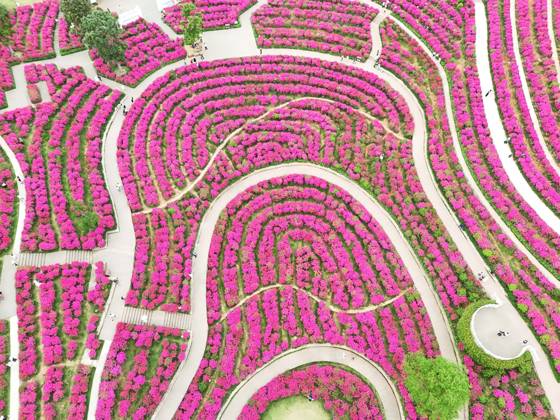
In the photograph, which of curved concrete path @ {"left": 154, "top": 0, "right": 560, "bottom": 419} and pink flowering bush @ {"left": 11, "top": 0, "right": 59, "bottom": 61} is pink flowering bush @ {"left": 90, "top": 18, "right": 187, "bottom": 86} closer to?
curved concrete path @ {"left": 154, "top": 0, "right": 560, "bottom": 419}

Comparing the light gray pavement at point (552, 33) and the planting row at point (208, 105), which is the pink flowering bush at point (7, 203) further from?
the light gray pavement at point (552, 33)

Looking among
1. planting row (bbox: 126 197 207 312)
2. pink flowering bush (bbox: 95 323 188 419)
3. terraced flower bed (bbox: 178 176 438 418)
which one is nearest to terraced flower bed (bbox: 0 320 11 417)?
pink flowering bush (bbox: 95 323 188 419)

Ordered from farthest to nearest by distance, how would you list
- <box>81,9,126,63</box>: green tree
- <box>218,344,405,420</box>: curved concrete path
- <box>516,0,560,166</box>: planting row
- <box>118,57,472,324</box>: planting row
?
<box>81,9,126,63</box>: green tree, <box>516,0,560,166</box>: planting row, <box>118,57,472,324</box>: planting row, <box>218,344,405,420</box>: curved concrete path

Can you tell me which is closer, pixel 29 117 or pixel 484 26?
pixel 29 117

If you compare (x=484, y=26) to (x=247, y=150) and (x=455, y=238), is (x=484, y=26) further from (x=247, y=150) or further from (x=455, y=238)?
(x=247, y=150)

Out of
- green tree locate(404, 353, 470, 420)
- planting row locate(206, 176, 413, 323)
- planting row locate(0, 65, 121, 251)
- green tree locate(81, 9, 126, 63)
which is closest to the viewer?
green tree locate(404, 353, 470, 420)

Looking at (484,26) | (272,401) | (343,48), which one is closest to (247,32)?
(343,48)
